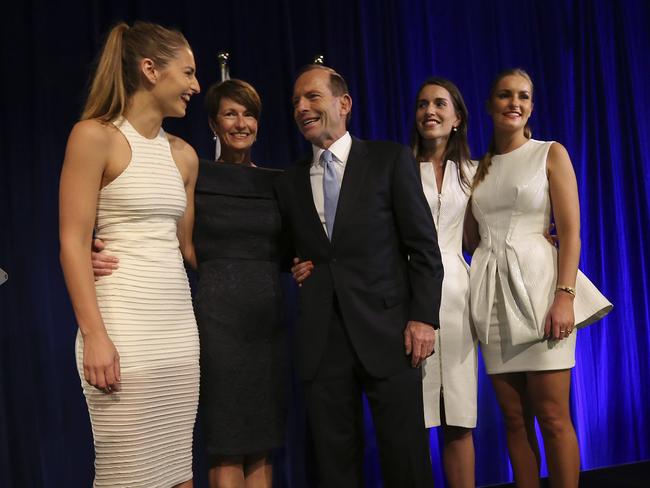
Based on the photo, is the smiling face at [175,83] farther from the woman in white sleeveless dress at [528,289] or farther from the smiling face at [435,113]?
the woman in white sleeveless dress at [528,289]

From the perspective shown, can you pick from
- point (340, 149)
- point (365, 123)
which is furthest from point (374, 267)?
point (365, 123)

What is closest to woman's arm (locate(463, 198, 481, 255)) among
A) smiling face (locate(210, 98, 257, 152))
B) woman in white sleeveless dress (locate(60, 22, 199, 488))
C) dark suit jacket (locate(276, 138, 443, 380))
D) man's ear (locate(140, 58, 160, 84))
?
dark suit jacket (locate(276, 138, 443, 380))

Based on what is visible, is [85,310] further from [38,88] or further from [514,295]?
[38,88]

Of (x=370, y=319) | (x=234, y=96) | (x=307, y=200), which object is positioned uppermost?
(x=234, y=96)

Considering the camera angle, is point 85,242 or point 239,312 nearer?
point 85,242

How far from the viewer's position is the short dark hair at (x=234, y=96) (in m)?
2.69

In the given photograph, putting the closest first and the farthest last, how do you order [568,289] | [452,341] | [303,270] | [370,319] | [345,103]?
1. [370,319]
2. [303,270]
3. [345,103]
4. [568,289]
5. [452,341]

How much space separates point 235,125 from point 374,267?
2.62 feet

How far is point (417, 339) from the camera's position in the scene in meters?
2.26

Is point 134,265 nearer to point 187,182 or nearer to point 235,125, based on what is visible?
point 187,182

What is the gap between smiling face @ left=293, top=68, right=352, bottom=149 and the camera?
2424 mm

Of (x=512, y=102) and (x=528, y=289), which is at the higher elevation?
(x=512, y=102)

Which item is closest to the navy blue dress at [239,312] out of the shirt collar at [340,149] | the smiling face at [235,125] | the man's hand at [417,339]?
the smiling face at [235,125]

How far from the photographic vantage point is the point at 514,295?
2711mm
